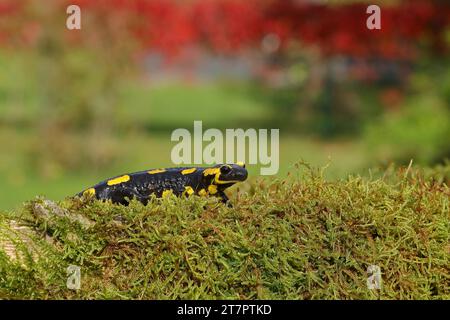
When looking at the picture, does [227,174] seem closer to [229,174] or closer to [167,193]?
[229,174]

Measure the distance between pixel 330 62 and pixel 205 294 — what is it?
2113 centimetres

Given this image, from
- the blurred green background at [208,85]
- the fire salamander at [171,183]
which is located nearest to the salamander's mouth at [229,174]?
the fire salamander at [171,183]

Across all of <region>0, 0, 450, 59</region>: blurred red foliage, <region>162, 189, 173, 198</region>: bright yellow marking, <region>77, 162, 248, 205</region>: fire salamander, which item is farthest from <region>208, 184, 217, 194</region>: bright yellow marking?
<region>0, 0, 450, 59</region>: blurred red foliage

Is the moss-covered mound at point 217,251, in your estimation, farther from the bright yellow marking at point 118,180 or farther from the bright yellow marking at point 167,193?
the bright yellow marking at point 118,180

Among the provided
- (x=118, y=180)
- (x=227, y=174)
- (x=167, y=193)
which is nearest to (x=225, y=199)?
(x=227, y=174)

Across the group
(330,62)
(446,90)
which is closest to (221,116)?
(330,62)

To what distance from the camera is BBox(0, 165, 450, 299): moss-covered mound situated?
2686 mm

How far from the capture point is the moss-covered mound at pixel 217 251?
2.69 metres

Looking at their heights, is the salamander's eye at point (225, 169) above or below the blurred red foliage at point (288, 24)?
below

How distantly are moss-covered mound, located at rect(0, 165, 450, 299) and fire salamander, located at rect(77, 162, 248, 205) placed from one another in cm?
31

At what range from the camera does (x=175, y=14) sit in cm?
1880

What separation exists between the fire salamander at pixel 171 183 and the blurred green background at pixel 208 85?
4.91 meters

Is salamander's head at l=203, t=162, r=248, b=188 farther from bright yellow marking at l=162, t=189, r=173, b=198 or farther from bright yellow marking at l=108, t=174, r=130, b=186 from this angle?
bright yellow marking at l=108, t=174, r=130, b=186

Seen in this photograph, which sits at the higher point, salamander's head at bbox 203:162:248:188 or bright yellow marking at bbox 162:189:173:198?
salamander's head at bbox 203:162:248:188
